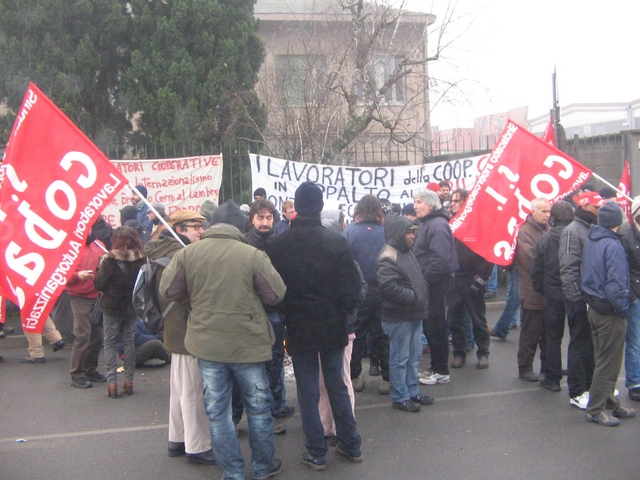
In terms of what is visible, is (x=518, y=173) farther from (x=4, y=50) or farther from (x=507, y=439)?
(x=4, y=50)

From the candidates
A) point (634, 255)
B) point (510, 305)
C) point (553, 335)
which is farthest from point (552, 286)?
point (510, 305)

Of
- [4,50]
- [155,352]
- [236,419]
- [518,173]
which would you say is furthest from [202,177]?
[236,419]

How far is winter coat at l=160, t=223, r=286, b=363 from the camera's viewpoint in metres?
4.30

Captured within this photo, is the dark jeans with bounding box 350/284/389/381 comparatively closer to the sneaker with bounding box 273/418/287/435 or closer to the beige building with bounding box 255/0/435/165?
the sneaker with bounding box 273/418/287/435

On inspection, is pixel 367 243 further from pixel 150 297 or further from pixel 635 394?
pixel 635 394

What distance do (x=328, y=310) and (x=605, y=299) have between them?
7.19 feet

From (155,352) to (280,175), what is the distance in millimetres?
3979

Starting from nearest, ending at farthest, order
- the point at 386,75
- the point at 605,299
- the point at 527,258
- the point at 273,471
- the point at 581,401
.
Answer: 1. the point at 273,471
2. the point at 605,299
3. the point at 581,401
4. the point at 527,258
5. the point at 386,75

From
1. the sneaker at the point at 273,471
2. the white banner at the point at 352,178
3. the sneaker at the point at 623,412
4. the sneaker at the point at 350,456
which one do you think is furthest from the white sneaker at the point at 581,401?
the white banner at the point at 352,178

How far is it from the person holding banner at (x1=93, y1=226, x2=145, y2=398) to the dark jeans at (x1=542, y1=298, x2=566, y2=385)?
3.79 meters

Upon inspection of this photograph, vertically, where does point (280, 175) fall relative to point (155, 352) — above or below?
above

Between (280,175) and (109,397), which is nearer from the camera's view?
(109,397)

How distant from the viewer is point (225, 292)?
4.29 m

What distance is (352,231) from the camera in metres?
6.41
